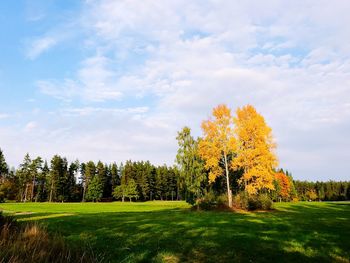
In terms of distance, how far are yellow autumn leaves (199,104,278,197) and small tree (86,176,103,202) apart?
251 ft

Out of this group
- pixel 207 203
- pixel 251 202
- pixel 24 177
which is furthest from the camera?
pixel 24 177

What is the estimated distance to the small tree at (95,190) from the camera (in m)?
106

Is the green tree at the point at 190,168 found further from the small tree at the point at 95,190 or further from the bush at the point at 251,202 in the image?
the small tree at the point at 95,190

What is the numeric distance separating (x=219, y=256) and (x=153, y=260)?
7.52ft

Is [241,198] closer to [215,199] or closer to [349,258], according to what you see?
[215,199]

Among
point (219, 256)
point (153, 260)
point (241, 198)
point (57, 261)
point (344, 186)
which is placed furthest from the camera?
point (344, 186)

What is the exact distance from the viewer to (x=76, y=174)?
120 meters

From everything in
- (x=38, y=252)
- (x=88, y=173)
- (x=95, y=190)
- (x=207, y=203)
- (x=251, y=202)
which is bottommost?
(x=38, y=252)

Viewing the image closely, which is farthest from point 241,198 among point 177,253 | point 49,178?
point 49,178

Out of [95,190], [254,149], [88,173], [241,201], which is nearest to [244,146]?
[254,149]

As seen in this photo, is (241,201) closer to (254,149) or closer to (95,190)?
(254,149)

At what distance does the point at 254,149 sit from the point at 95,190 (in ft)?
267

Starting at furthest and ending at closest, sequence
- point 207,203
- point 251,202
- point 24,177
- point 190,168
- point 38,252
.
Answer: point 24,177
point 190,168
point 207,203
point 251,202
point 38,252

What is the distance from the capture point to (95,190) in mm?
106312
